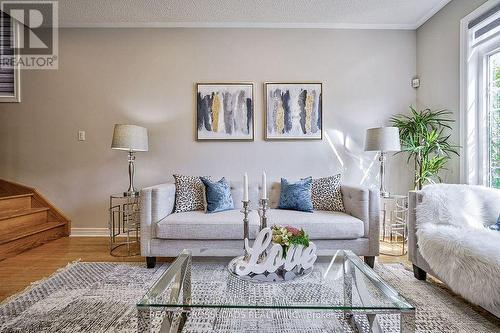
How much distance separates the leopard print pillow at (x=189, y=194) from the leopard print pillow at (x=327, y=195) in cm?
114

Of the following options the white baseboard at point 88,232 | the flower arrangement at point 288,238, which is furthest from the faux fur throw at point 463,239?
the white baseboard at point 88,232

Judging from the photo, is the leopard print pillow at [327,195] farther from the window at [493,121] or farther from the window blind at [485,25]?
the window blind at [485,25]

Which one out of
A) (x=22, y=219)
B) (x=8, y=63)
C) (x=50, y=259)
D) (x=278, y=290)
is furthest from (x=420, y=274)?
(x=8, y=63)

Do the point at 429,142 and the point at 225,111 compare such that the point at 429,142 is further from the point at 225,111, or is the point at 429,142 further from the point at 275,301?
the point at 275,301

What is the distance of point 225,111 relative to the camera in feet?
10.5

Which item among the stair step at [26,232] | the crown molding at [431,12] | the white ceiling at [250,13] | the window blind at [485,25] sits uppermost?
the white ceiling at [250,13]

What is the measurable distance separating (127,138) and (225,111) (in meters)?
1.13

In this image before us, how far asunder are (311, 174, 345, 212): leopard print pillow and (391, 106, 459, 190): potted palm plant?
86cm

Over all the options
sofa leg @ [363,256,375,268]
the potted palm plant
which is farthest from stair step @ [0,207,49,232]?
the potted palm plant

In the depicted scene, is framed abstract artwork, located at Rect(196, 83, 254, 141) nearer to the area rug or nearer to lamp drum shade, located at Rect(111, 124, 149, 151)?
lamp drum shade, located at Rect(111, 124, 149, 151)

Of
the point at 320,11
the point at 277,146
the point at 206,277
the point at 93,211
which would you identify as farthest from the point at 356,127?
the point at 93,211

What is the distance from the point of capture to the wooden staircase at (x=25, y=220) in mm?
2650

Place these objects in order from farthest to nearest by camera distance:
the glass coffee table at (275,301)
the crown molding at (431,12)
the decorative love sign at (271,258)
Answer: the crown molding at (431,12)
the decorative love sign at (271,258)
the glass coffee table at (275,301)

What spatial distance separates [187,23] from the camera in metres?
3.19
